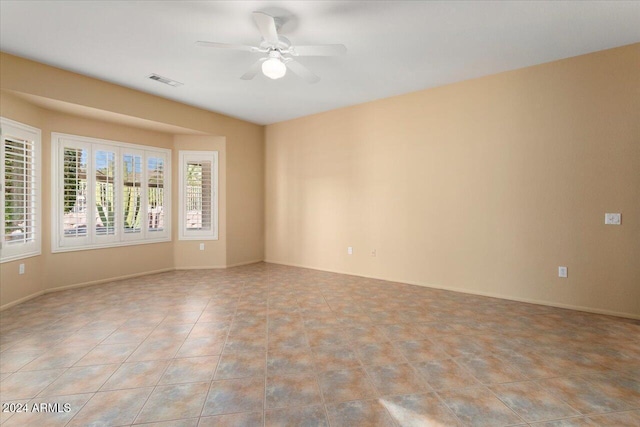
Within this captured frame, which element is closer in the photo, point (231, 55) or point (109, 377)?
point (109, 377)

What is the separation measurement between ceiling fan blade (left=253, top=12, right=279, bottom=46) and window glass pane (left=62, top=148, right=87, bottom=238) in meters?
3.75

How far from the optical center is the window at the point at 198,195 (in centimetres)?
584

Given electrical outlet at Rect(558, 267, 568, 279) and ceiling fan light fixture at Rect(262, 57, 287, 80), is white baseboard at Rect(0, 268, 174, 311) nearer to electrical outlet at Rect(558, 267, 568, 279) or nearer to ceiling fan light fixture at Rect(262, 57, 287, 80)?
ceiling fan light fixture at Rect(262, 57, 287, 80)

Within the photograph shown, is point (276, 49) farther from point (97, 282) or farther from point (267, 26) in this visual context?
point (97, 282)

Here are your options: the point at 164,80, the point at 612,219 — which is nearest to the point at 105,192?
the point at 164,80

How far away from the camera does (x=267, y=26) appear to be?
246cm

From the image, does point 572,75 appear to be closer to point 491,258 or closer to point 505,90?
point 505,90

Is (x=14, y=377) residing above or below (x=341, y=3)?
below

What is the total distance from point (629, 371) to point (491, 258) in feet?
6.37

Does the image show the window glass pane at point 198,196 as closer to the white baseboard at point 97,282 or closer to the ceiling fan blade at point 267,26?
the white baseboard at point 97,282

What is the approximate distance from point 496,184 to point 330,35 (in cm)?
282

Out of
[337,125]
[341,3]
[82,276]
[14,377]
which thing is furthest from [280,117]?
[14,377]

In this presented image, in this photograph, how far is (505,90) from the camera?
13.0ft

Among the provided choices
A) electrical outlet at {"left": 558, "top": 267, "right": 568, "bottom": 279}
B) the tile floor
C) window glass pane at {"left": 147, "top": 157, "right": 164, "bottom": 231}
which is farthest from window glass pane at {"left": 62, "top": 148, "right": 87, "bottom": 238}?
electrical outlet at {"left": 558, "top": 267, "right": 568, "bottom": 279}
